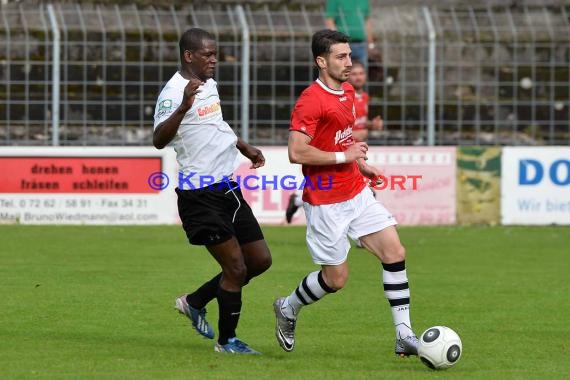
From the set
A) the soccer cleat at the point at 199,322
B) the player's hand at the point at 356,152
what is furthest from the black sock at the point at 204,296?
the player's hand at the point at 356,152

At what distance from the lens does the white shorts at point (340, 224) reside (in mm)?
8992

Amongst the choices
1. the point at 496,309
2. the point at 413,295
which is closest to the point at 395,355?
the point at 496,309

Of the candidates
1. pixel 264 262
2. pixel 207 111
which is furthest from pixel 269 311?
pixel 207 111

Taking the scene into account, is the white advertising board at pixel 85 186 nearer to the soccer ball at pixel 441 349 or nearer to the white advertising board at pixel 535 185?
the white advertising board at pixel 535 185

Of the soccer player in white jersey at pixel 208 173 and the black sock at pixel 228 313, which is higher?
the soccer player in white jersey at pixel 208 173

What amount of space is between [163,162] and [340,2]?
3631 millimetres

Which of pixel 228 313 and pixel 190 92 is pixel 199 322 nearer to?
pixel 228 313

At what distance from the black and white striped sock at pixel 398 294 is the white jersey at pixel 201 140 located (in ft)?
4.12

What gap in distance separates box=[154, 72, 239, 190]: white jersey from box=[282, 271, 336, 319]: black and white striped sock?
876mm

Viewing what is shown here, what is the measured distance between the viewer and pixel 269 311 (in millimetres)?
11336

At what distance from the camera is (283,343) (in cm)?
909

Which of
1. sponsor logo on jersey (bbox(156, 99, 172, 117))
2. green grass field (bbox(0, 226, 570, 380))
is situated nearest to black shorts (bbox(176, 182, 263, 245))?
sponsor logo on jersey (bbox(156, 99, 172, 117))

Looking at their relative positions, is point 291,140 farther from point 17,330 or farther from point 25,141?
point 25,141

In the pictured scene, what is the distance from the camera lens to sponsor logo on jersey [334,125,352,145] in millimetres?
9078
